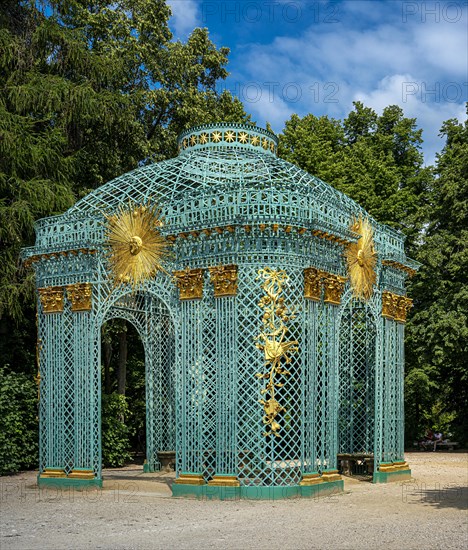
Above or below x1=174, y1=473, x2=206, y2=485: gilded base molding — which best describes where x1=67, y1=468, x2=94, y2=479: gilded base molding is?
below

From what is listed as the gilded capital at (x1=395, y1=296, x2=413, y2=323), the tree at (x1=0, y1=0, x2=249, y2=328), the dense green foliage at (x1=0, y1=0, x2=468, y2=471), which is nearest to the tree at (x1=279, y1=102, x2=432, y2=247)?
the dense green foliage at (x1=0, y1=0, x2=468, y2=471)

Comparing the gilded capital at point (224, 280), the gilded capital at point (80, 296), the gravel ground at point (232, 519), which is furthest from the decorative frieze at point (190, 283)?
the gravel ground at point (232, 519)

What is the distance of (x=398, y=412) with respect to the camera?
1791 centimetres

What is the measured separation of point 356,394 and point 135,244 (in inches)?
266

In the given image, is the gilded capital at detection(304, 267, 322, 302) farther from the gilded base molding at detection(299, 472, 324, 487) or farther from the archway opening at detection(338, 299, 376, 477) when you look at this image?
the archway opening at detection(338, 299, 376, 477)

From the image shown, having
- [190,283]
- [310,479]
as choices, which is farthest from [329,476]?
[190,283]

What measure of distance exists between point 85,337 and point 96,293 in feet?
2.87

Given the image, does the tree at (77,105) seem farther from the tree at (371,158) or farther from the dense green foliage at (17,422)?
the tree at (371,158)

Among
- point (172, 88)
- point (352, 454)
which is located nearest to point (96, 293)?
point (352, 454)

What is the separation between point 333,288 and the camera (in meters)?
15.0

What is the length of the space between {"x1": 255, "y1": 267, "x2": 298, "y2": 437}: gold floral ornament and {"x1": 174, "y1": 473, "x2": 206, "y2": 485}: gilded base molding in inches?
56.0

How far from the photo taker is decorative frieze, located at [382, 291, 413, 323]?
57.6 ft

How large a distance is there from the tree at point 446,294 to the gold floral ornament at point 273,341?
1405 centimetres

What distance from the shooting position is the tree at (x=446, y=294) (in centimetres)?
2702
